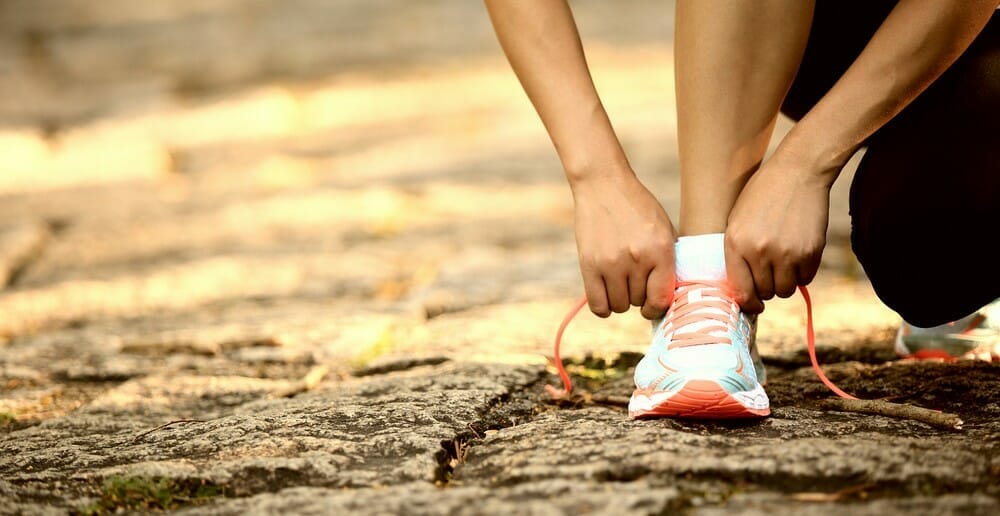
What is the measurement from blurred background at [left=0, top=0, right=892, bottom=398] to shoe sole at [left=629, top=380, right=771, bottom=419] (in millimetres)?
372

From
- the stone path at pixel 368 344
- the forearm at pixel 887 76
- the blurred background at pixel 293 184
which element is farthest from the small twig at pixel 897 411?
the blurred background at pixel 293 184

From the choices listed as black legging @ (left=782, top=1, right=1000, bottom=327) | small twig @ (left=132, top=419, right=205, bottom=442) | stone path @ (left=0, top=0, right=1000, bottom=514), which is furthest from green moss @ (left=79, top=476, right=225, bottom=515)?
black legging @ (left=782, top=1, right=1000, bottom=327)

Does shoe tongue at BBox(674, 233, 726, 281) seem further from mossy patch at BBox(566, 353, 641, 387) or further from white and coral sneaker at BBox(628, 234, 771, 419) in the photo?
mossy patch at BBox(566, 353, 641, 387)

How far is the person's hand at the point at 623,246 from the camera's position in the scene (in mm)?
1100

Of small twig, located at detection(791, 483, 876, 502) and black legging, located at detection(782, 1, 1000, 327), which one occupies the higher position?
→ black legging, located at detection(782, 1, 1000, 327)

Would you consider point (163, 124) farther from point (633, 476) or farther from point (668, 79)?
point (633, 476)

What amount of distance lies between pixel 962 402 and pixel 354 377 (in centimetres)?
76

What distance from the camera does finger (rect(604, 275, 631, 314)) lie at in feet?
3.65

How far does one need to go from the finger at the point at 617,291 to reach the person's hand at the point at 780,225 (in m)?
0.11

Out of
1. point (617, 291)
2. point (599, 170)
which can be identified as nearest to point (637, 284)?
point (617, 291)

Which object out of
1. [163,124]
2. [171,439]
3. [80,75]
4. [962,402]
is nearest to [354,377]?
[171,439]

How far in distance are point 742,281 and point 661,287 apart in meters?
0.08

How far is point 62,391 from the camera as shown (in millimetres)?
1463

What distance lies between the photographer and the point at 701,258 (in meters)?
1.12
